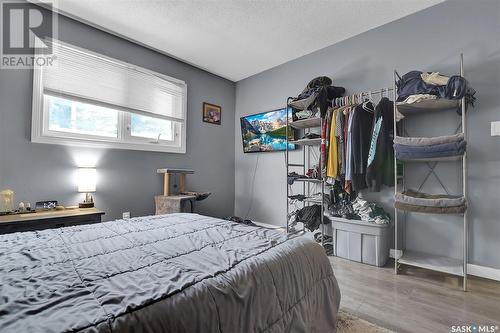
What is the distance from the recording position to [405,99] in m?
2.16

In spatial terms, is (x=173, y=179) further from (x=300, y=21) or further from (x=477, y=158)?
(x=477, y=158)

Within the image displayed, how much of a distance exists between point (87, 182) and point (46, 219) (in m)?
0.52

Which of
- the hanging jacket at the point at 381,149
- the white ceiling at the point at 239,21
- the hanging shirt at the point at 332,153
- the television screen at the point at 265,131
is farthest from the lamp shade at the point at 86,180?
the hanging jacket at the point at 381,149

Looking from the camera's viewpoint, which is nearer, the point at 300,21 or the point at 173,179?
the point at 300,21

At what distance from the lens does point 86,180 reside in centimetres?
241

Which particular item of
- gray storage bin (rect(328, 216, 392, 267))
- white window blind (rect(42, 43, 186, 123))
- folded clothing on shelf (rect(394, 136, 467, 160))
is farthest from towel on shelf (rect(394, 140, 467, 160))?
white window blind (rect(42, 43, 186, 123))

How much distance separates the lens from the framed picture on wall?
3744 mm

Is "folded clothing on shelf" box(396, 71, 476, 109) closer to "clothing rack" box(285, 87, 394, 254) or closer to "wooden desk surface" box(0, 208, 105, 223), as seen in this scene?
"clothing rack" box(285, 87, 394, 254)

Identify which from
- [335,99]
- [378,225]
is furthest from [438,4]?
[378,225]

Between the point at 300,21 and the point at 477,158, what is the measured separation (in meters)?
2.15

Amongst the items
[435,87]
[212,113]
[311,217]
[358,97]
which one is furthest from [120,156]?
[435,87]

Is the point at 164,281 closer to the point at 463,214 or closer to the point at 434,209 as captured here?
the point at 434,209

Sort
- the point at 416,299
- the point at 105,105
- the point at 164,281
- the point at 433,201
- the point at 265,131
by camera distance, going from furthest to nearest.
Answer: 1. the point at 265,131
2. the point at 105,105
3. the point at 433,201
4. the point at 416,299
5. the point at 164,281

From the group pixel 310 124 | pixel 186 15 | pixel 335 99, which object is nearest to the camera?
pixel 186 15
